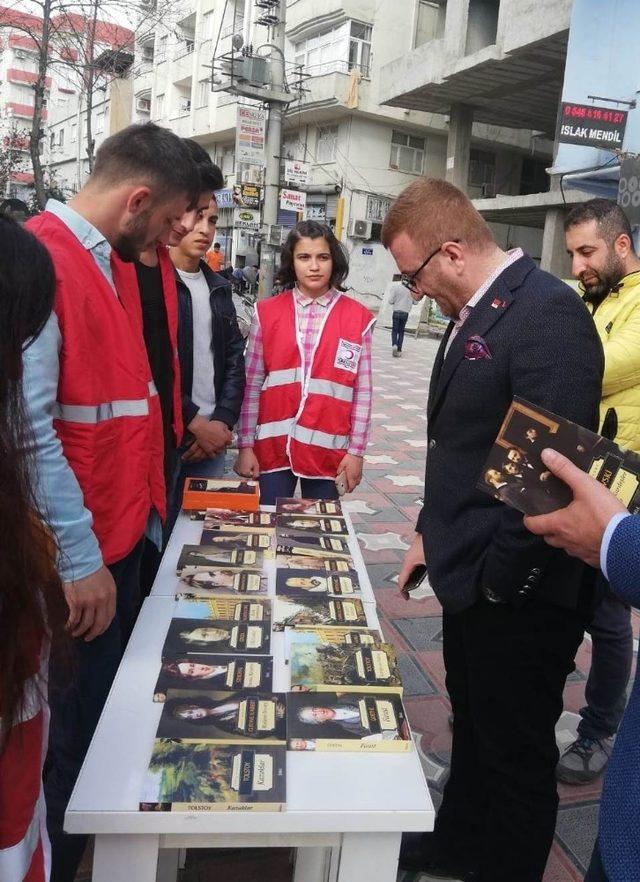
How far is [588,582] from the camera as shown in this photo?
5.52 feet

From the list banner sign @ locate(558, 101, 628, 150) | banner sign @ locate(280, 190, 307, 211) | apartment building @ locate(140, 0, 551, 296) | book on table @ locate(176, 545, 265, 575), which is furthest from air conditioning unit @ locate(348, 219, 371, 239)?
book on table @ locate(176, 545, 265, 575)

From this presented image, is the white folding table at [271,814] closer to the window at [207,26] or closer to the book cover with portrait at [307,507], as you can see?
the book cover with portrait at [307,507]

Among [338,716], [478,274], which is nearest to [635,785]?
[338,716]

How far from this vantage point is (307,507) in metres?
2.61

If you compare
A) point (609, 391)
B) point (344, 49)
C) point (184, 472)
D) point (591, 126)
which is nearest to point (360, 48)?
point (344, 49)

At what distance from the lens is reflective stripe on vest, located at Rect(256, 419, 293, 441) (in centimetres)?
312

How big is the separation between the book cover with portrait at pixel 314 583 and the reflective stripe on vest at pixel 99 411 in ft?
1.96

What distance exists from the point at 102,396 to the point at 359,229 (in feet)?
75.1

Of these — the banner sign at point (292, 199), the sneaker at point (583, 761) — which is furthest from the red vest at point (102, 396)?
the banner sign at point (292, 199)

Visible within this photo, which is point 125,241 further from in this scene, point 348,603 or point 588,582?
point 588,582

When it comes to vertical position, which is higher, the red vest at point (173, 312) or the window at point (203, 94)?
the window at point (203, 94)

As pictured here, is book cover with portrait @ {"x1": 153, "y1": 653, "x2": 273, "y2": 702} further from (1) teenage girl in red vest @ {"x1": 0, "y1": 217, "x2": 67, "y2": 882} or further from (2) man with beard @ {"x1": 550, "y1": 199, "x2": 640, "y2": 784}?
(2) man with beard @ {"x1": 550, "y1": 199, "x2": 640, "y2": 784}

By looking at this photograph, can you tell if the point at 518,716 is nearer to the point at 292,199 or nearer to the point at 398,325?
the point at 398,325

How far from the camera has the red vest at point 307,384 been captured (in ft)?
10.1
